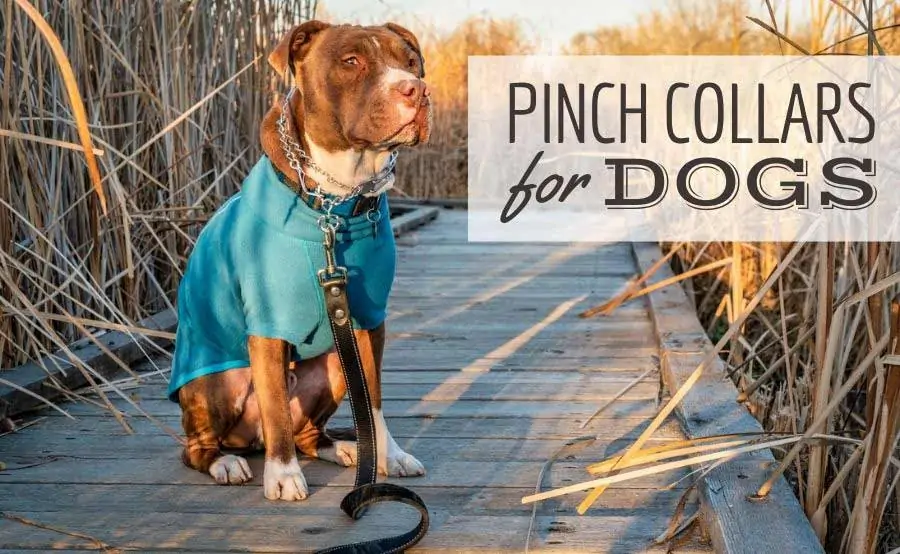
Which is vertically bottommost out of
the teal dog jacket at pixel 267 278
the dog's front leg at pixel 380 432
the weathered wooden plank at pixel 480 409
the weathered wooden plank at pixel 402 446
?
the weathered wooden plank at pixel 480 409

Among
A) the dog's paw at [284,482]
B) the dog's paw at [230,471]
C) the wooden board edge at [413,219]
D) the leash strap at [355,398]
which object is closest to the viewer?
the leash strap at [355,398]

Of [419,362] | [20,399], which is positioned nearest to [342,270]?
[20,399]

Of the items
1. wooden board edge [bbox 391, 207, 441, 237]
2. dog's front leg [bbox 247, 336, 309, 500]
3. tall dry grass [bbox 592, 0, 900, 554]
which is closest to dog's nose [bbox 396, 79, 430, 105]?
dog's front leg [bbox 247, 336, 309, 500]

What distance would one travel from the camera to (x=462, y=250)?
6652 mm

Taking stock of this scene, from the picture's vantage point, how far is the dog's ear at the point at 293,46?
2445 mm

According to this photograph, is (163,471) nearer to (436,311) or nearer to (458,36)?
(436,311)

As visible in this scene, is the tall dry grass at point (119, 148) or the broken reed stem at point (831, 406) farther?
the tall dry grass at point (119, 148)

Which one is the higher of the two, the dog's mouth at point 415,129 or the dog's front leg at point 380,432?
the dog's mouth at point 415,129

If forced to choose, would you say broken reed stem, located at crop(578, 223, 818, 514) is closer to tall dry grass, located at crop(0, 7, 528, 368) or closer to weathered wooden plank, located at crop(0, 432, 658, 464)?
weathered wooden plank, located at crop(0, 432, 658, 464)

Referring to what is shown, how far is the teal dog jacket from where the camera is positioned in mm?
2355

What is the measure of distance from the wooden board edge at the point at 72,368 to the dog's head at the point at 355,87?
0.93 meters

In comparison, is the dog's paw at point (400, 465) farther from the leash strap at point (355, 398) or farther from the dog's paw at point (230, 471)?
the dog's paw at point (230, 471)

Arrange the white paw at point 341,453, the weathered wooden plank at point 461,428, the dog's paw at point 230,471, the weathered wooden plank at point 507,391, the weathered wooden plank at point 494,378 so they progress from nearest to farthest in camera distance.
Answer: the dog's paw at point 230,471 → the white paw at point 341,453 → the weathered wooden plank at point 461,428 → the weathered wooden plank at point 507,391 → the weathered wooden plank at point 494,378

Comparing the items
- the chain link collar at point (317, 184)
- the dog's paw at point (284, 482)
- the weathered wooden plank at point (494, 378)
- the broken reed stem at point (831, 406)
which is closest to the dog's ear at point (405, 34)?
the chain link collar at point (317, 184)
